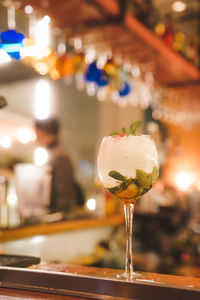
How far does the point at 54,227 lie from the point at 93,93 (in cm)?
349

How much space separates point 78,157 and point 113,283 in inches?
201

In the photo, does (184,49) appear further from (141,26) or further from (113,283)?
(113,283)

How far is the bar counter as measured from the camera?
86 centimetres

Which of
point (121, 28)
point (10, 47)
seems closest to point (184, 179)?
point (121, 28)

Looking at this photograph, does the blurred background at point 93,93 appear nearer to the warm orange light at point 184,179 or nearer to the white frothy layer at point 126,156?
the white frothy layer at point 126,156

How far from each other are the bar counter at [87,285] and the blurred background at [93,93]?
0.74 m

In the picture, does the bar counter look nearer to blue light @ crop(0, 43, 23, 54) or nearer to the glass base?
the glass base

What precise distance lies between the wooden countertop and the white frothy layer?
5.58ft

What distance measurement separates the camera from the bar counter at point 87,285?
864mm

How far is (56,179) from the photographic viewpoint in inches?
161

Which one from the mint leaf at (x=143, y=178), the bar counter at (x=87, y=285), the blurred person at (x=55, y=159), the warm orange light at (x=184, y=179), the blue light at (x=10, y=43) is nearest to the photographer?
the bar counter at (x=87, y=285)

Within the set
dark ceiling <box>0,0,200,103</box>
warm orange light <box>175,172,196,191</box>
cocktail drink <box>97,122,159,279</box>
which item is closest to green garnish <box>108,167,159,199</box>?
cocktail drink <box>97,122,159,279</box>

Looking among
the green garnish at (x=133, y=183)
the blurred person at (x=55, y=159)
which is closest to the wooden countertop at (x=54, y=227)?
the blurred person at (x=55, y=159)

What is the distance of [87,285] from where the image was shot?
94 cm
